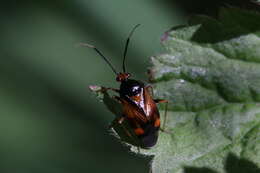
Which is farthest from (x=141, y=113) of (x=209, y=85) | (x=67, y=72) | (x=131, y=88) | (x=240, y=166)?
(x=67, y=72)

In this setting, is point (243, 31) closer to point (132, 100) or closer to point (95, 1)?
point (132, 100)

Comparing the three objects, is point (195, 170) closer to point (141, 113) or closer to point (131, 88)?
point (141, 113)

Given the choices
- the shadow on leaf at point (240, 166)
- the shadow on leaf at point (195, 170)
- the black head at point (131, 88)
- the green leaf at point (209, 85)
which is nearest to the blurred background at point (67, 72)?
the black head at point (131, 88)

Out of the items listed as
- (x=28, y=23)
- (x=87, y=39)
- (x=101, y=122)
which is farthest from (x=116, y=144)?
(x=28, y=23)

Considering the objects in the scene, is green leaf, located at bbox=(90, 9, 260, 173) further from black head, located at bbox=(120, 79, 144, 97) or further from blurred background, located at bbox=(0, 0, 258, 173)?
blurred background, located at bbox=(0, 0, 258, 173)

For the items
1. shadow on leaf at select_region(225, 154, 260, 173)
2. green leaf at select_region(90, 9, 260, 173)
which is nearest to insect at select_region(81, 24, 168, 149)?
green leaf at select_region(90, 9, 260, 173)

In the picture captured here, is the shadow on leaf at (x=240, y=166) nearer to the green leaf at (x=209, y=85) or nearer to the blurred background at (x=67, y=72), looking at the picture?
the green leaf at (x=209, y=85)
